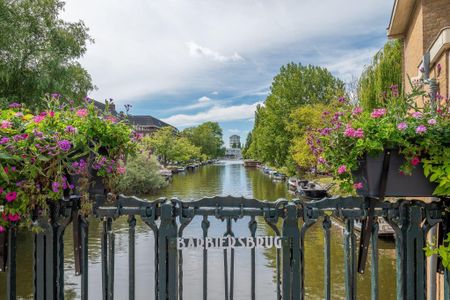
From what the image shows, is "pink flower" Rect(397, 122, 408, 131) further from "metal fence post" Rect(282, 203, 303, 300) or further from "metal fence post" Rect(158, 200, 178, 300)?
"metal fence post" Rect(158, 200, 178, 300)

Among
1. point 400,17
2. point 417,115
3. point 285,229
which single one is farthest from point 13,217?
point 400,17

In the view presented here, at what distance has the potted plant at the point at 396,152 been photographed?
5.74 feet

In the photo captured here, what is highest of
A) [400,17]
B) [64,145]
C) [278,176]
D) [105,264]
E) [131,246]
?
[400,17]

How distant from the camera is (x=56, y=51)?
12492 millimetres

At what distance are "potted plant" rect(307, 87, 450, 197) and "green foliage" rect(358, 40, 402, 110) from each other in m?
13.2

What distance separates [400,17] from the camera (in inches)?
302

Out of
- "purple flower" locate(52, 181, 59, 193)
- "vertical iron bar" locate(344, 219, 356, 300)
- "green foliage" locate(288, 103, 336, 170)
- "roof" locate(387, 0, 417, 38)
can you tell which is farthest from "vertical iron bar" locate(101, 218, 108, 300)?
"green foliage" locate(288, 103, 336, 170)

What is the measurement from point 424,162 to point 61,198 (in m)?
1.81

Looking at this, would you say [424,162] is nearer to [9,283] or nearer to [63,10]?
[9,283]

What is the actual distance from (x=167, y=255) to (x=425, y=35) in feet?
20.4

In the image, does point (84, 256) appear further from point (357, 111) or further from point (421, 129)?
point (421, 129)

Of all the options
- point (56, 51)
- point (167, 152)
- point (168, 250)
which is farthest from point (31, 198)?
point (167, 152)

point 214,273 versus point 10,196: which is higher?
point 10,196

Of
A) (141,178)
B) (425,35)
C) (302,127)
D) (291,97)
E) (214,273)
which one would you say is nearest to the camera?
(425,35)
